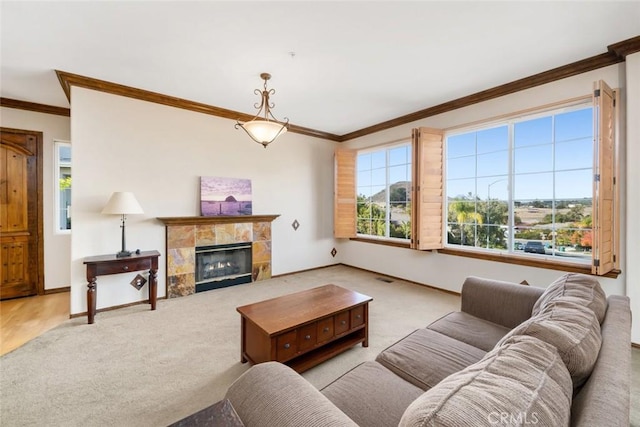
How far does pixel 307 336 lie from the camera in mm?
2180

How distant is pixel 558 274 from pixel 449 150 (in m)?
2.13

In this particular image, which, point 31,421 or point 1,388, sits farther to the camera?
point 1,388

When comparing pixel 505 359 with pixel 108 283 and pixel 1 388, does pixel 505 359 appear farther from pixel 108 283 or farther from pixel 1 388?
pixel 108 283

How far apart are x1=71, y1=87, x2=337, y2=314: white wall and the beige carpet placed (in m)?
0.77

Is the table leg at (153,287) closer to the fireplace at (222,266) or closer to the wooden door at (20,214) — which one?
the fireplace at (222,266)

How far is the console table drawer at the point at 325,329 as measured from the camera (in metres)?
2.26

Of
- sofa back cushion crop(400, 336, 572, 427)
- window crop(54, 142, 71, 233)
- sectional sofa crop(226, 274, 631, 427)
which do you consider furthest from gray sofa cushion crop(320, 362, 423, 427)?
window crop(54, 142, 71, 233)

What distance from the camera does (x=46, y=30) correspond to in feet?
7.63

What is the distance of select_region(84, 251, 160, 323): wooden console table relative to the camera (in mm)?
3025

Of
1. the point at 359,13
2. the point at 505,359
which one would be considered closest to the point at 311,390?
the point at 505,359

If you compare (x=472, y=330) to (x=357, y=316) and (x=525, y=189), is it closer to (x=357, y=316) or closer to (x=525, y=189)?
(x=357, y=316)

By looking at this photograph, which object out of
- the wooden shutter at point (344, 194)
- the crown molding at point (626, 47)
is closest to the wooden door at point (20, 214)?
the wooden shutter at point (344, 194)

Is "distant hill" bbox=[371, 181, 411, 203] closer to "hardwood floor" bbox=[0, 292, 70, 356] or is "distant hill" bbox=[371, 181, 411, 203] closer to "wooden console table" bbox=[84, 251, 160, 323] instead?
"wooden console table" bbox=[84, 251, 160, 323]

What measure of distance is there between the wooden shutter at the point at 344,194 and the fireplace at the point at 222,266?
189cm
